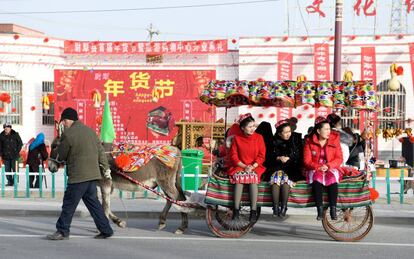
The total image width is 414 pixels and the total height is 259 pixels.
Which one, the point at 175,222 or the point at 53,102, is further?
the point at 53,102

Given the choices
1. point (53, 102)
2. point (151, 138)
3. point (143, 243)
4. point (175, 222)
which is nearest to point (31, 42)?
point (53, 102)

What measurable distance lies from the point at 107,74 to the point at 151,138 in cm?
316

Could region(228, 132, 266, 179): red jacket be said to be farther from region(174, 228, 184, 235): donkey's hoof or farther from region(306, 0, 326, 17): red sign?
region(306, 0, 326, 17): red sign

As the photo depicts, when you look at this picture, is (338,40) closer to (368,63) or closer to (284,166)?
(284,166)

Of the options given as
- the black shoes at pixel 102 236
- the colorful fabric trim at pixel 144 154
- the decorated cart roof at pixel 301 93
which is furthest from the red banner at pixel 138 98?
the black shoes at pixel 102 236

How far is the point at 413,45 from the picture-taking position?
97.2ft

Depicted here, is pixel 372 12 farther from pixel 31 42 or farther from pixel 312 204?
pixel 312 204

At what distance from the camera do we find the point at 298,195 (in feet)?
36.6

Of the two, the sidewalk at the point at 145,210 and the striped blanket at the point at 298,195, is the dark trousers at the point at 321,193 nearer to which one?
the striped blanket at the point at 298,195

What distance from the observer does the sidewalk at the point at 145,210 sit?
1341 centimetres

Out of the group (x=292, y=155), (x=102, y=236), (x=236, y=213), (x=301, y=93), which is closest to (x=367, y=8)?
(x=301, y=93)

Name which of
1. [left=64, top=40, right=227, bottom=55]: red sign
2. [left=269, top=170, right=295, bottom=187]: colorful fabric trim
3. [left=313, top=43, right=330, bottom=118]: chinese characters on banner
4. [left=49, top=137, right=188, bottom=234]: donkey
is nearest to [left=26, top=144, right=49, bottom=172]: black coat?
[left=49, top=137, right=188, bottom=234]: donkey

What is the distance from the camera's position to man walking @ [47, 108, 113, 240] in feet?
34.9

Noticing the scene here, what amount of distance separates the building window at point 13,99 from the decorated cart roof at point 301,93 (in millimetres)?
20973
